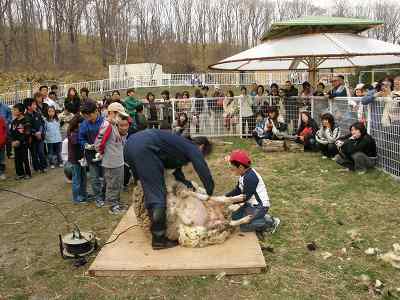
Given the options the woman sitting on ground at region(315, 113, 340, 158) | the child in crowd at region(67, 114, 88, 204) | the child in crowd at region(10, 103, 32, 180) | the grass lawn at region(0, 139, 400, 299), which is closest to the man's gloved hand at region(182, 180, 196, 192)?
the grass lawn at region(0, 139, 400, 299)

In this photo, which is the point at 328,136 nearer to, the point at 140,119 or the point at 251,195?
the point at 140,119

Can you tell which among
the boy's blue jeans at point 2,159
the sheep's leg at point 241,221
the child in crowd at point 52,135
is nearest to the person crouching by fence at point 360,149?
the sheep's leg at point 241,221

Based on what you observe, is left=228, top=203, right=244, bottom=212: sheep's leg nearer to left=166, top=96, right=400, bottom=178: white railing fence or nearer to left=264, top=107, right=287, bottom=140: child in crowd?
left=166, top=96, right=400, bottom=178: white railing fence

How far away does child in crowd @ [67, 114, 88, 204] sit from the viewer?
263 inches

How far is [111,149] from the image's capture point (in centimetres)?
613

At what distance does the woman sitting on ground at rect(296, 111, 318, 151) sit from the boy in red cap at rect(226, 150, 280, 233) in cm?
589

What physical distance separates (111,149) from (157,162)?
1718 mm

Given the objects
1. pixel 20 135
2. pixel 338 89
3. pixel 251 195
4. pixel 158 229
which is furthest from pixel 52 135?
pixel 338 89

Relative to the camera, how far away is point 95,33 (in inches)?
2120

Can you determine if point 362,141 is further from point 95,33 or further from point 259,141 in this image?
point 95,33

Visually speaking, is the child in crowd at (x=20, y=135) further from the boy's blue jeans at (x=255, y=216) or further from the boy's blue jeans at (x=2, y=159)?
the boy's blue jeans at (x=255, y=216)

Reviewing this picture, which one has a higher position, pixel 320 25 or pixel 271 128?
pixel 320 25

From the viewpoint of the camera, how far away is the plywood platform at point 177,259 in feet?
13.8

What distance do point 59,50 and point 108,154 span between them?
142ft
